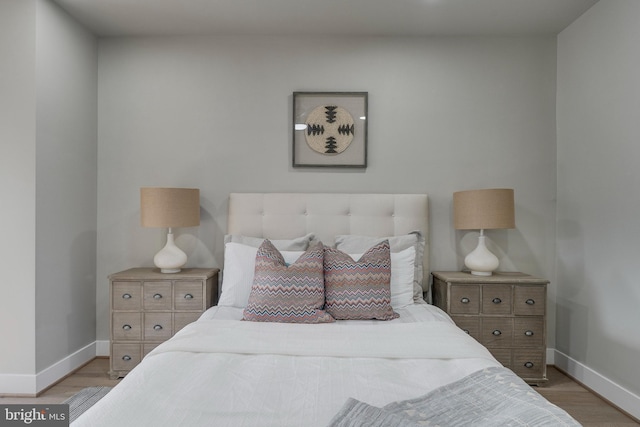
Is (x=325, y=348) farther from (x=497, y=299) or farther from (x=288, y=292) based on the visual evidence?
(x=497, y=299)

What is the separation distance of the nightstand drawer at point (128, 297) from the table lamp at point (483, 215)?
7.73ft

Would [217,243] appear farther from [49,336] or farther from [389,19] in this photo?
[389,19]

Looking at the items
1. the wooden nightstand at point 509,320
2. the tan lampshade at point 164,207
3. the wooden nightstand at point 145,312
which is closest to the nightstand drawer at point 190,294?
the wooden nightstand at point 145,312

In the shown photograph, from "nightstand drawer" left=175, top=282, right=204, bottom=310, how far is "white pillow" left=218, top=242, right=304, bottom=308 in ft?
0.87

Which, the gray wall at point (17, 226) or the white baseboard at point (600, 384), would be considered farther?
the gray wall at point (17, 226)

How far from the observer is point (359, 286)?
256cm

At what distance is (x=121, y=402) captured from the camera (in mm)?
1368

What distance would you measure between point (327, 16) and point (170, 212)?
181cm

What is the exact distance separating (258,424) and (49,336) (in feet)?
7.83

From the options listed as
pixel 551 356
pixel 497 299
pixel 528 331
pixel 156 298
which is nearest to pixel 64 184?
pixel 156 298

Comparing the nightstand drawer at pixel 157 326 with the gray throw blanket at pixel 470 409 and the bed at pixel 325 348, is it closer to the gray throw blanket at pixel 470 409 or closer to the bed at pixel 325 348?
the bed at pixel 325 348

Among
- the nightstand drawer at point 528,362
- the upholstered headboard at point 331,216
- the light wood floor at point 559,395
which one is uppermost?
the upholstered headboard at point 331,216

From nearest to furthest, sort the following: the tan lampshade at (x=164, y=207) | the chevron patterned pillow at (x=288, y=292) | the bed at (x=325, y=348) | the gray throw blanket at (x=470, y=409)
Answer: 1. the gray throw blanket at (x=470, y=409)
2. the bed at (x=325, y=348)
3. the chevron patterned pillow at (x=288, y=292)
4. the tan lampshade at (x=164, y=207)

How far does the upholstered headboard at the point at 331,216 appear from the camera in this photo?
11.0 ft
